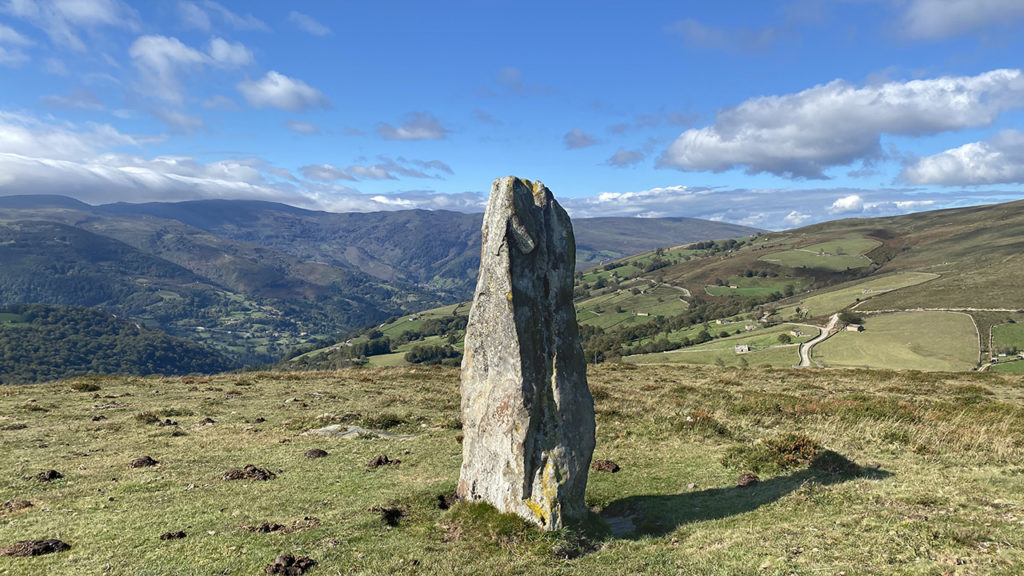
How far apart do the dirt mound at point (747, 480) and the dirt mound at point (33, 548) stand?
1552cm

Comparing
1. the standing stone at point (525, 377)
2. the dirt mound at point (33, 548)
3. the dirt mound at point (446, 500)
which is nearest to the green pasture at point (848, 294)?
the standing stone at point (525, 377)

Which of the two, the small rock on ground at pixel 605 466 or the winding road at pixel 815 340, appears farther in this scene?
the winding road at pixel 815 340

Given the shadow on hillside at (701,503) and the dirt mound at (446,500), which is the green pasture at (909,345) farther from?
the dirt mound at (446,500)

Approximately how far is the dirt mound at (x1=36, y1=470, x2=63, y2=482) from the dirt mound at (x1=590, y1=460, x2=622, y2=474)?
15.6 meters

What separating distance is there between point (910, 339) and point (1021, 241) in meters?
138

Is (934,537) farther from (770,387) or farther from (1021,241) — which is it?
(1021,241)

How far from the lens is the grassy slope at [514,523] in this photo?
356 inches

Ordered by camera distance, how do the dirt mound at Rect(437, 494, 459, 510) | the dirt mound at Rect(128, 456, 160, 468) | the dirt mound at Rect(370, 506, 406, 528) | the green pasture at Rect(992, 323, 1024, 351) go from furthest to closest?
the green pasture at Rect(992, 323, 1024, 351)
the dirt mound at Rect(128, 456, 160, 468)
the dirt mound at Rect(437, 494, 459, 510)
the dirt mound at Rect(370, 506, 406, 528)

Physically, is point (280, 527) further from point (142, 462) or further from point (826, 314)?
point (826, 314)

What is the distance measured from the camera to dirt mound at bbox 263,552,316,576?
29.1ft

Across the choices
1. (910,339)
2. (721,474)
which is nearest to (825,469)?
(721,474)

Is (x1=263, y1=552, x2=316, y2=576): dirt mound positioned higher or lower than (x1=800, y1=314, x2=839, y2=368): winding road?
higher

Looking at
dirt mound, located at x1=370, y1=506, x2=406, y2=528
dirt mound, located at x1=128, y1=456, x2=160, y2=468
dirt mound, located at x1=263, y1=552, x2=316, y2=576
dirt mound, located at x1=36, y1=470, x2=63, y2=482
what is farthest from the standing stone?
dirt mound, located at x1=36, y1=470, x2=63, y2=482

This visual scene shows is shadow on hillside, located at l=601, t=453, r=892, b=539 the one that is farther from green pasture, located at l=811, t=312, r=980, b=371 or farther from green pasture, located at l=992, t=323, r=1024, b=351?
green pasture, located at l=992, t=323, r=1024, b=351
